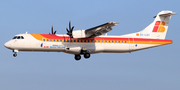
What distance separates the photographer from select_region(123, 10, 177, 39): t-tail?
124 ft

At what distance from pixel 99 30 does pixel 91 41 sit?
196 cm

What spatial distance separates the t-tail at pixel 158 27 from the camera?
1487 inches

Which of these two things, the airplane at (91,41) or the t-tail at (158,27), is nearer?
the airplane at (91,41)

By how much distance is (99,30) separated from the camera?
111 ft

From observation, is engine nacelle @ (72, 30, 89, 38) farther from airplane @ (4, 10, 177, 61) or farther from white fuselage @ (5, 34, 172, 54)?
white fuselage @ (5, 34, 172, 54)

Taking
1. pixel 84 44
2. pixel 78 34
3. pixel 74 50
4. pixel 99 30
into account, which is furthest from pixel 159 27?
pixel 74 50

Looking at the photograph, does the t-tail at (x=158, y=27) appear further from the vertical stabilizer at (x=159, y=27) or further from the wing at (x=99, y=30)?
the wing at (x=99, y=30)

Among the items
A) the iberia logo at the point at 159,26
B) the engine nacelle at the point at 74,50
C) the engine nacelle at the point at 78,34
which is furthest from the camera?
the iberia logo at the point at 159,26

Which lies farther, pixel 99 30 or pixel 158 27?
pixel 158 27

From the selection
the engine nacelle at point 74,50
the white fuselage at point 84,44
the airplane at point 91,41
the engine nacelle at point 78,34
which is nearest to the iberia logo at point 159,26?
the airplane at point 91,41

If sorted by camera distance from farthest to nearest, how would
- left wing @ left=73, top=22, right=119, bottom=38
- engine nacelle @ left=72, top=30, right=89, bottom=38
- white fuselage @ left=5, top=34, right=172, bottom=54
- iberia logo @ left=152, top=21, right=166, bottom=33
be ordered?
1. iberia logo @ left=152, top=21, right=166, bottom=33
2. engine nacelle @ left=72, top=30, right=89, bottom=38
3. white fuselage @ left=5, top=34, right=172, bottom=54
4. left wing @ left=73, top=22, right=119, bottom=38

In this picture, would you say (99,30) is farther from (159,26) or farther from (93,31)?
(159,26)

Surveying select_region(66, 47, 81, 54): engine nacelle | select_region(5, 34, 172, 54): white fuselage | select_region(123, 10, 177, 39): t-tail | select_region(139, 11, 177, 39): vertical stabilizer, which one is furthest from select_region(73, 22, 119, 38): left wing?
select_region(139, 11, 177, 39): vertical stabilizer

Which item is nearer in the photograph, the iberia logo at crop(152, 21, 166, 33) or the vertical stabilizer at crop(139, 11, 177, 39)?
the vertical stabilizer at crop(139, 11, 177, 39)
